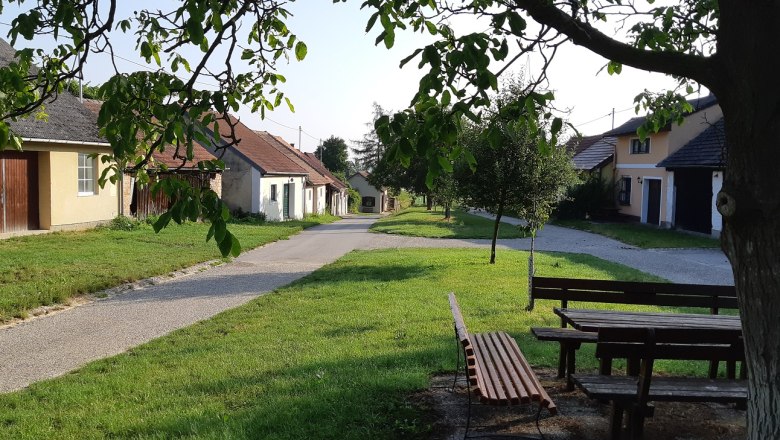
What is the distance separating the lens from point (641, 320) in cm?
623

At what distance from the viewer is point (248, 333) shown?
841 cm

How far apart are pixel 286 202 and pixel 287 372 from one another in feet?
107

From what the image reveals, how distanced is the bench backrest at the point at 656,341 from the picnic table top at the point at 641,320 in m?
1.24

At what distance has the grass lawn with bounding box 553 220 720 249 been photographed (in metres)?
23.8

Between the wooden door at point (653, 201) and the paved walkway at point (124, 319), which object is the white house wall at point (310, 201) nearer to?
the wooden door at point (653, 201)

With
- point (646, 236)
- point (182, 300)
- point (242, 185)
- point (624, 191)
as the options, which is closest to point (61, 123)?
point (182, 300)

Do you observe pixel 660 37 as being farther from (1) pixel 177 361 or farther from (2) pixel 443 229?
(2) pixel 443 229

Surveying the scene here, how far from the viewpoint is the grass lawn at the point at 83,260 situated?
10.5 m

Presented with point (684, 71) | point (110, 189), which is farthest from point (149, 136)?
point (110, 189)

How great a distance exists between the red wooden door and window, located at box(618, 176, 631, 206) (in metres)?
29.9

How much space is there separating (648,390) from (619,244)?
2191cm

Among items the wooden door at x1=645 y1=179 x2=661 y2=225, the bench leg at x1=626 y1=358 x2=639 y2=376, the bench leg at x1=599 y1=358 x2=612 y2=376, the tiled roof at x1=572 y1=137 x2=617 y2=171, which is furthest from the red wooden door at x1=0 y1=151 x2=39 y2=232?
the tiled roof at x1=572 y1=137 x2=617 y2=171

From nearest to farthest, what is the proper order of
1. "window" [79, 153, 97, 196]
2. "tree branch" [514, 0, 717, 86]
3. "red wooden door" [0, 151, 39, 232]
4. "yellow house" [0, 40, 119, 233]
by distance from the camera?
1. "tree branch" [514, 0, 717, 86]
2. "red wooden door" [0, 151, 39, 232]
3. "yellow house" [0, 40, 119, 233]
4. "window" [79, 153, 97, 196]

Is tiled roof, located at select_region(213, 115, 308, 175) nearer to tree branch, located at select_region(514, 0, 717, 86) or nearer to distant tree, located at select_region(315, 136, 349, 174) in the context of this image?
tree branch, located at select_region(514, 0, 717, 86)
